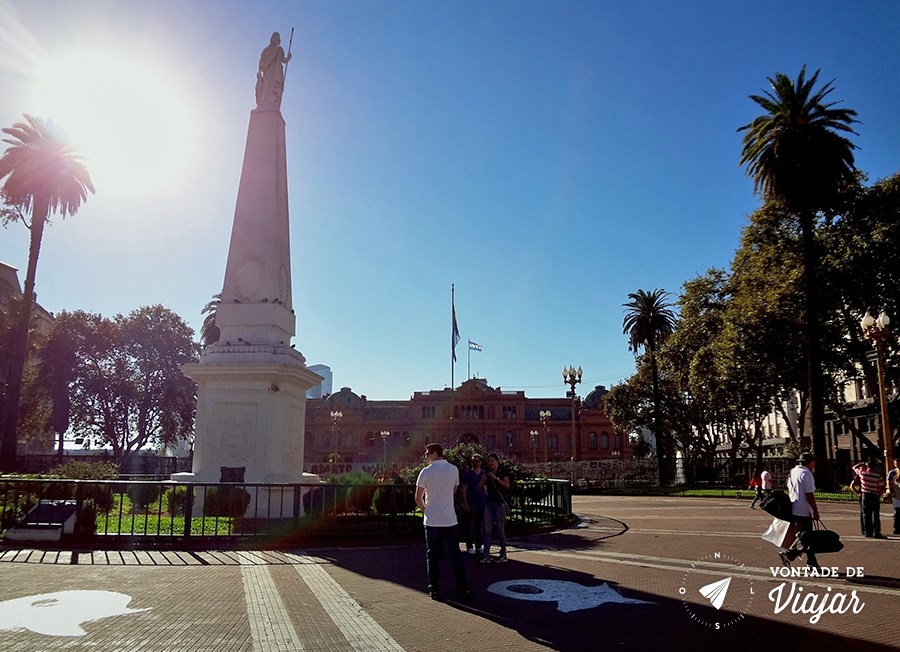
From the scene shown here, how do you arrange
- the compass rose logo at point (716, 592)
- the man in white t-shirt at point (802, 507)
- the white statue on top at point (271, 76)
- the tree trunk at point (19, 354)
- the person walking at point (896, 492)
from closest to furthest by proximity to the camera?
the compass rose logo at point (716, 592), the man in white t-shirt at point (802, 507), the person walking at point (896, 492), the white statue on top at point (271, 76), the tree trunk at point (19, 354)

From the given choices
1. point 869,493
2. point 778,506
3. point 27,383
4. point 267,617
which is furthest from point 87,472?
point 27,383

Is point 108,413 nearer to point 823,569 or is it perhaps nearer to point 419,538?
point 419,538

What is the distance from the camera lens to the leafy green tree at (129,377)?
4769cm

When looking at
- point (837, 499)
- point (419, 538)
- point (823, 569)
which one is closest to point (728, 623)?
point (823, 569)

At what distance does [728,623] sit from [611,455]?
295ft

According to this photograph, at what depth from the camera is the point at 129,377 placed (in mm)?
49250

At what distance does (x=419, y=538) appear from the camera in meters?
12.6

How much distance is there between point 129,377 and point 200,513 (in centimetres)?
3925

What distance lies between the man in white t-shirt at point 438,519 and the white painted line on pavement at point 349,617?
93cm

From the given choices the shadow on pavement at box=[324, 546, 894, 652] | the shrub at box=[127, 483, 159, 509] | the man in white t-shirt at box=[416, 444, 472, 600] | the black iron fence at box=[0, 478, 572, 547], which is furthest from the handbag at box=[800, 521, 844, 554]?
the shrub at box=[127, 483, 159, 509]

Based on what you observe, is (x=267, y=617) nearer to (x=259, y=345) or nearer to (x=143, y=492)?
(x=143, y=492)

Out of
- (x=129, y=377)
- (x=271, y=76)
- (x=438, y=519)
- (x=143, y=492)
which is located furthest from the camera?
(x=129, y=377)

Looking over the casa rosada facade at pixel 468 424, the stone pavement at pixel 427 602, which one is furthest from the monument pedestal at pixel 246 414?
the casa rosada facade at pixel 468 424

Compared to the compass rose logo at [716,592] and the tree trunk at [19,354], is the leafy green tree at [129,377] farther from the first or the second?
the compass rose logo at [716,592]
